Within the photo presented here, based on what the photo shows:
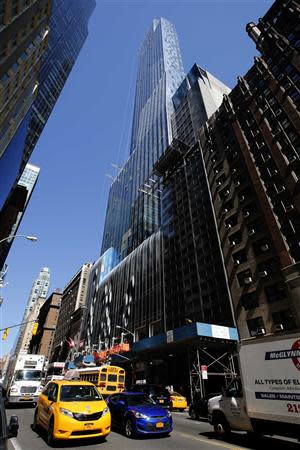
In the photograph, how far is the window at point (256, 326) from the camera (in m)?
30.9

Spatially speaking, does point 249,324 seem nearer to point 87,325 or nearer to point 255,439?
point 255,439

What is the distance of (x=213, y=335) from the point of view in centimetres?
2720

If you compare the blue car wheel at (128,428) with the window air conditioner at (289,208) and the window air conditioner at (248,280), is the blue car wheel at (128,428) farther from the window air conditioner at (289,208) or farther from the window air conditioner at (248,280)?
the window air conditioner at (289,208)

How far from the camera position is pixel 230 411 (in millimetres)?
10055

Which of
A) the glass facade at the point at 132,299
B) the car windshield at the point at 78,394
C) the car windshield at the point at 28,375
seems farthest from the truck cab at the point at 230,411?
the glass facade at the point at 132,299

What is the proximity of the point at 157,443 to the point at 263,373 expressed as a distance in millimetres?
4156

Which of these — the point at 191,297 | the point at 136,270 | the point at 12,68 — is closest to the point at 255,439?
the point at 12,68

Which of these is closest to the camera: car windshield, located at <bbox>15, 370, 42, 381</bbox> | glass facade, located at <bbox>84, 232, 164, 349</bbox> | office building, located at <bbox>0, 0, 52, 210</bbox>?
office building, located at <bbox>0, 0, 52, 210</bbox>

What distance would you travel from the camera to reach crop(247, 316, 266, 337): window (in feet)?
101

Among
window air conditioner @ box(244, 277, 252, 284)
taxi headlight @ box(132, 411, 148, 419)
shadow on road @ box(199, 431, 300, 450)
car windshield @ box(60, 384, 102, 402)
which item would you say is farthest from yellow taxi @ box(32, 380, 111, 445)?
window air conditioner @ box(244, 277, 252, 284)

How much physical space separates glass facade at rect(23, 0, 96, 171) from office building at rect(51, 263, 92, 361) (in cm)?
5234

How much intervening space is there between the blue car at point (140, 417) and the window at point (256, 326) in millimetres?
23347

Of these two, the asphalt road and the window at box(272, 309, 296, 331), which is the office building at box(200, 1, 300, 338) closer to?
the window at box(272, 309, 296, 331)

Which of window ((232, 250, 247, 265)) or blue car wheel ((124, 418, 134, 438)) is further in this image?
window ((232, 250, 247, 265))
